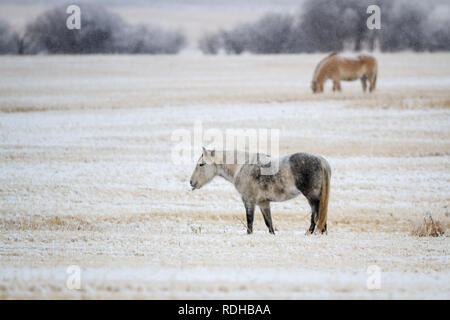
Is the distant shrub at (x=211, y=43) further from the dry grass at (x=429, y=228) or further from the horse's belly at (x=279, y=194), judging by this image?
the horse's belly at (x=279, y=194)

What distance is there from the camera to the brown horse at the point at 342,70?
1923cm

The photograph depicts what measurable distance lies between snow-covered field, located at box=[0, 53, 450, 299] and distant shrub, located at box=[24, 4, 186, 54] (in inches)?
127

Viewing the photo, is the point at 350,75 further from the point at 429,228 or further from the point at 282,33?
the point at 282,33

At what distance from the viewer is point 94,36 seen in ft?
102

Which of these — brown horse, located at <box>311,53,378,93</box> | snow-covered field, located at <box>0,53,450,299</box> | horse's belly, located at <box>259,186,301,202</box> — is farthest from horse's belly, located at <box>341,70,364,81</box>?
horse's belly, located at <box>259,186,301,202</box>

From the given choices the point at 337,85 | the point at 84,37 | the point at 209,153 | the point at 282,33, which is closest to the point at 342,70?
the point at 337,85

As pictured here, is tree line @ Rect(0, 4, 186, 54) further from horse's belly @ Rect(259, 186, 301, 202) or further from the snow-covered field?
horse's belly @ Rect(259, 186, 301, 202)

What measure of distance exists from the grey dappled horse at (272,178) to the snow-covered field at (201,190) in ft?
1.35

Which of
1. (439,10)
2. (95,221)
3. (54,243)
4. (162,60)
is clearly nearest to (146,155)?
(95,221)

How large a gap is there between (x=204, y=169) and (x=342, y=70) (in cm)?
1246

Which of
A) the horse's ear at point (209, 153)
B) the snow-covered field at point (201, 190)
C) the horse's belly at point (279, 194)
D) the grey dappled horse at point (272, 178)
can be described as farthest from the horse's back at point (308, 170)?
the horse's ear at point (209, 153)

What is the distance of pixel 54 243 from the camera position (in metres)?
7.16

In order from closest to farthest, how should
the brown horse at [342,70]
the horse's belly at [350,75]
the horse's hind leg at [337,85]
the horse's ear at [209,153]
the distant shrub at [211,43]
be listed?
1. the horse's ear at [209,153]
2. the brown horse at [342,70]
3. the horse's belly at [350,75]
4. the horse's hind leg at [337,85]
5. the distant shrub at [211,43]
